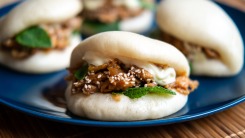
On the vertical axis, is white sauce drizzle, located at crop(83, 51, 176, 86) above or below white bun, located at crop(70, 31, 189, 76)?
below

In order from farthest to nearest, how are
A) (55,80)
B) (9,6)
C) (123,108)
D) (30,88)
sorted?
(9,6) < (55,80) < (30,88) < (123,108)

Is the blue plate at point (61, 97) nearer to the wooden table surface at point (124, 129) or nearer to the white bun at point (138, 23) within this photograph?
the wooden table surface at point (124, 129)

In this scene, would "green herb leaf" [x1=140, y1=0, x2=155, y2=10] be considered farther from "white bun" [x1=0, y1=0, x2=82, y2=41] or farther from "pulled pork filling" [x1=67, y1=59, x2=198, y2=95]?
"pulled pork filling" [x1=67, y1=59, x2=198, y2=95]

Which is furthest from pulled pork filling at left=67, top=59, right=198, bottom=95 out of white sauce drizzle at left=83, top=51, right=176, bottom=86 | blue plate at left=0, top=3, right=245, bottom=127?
blue plate at left=0, top=3, right=245, bottom=127

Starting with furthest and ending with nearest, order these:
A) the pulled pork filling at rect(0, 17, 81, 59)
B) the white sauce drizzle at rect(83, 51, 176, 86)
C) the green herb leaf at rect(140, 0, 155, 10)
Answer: the green herb leaf at rect(140, 0, 155, 10), the pulled pork filling at rect(0, 17, 81, 59), the white sauce drizzle at rect(83, 51, 176, 86)

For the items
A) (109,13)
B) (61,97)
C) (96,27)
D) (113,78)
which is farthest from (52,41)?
(113,78)

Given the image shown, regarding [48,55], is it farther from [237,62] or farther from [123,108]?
[237,62]

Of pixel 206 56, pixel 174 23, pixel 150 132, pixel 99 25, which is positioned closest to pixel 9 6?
pixel 99 25

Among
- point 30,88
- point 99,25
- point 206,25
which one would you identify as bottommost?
point 30,88
